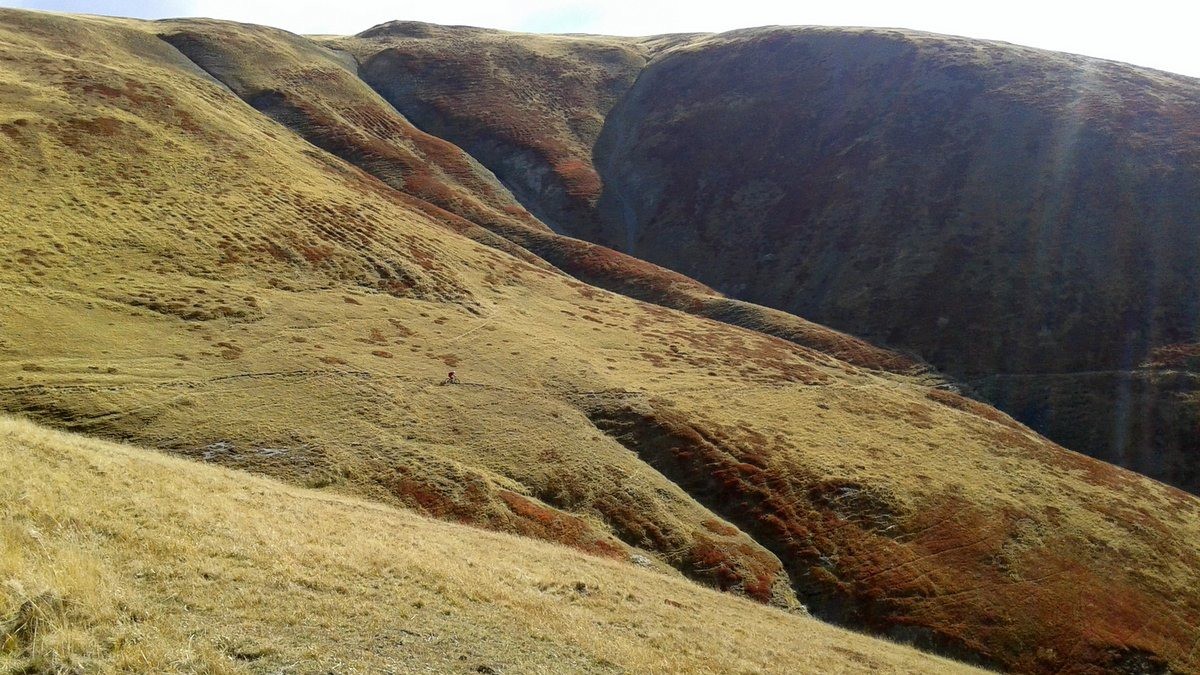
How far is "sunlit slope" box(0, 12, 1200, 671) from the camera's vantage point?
33.6m

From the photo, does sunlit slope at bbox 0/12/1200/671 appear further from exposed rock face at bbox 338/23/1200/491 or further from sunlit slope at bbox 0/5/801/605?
exposed rock face at bbox 338/23/1200/491

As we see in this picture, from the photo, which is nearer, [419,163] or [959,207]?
[959,207]

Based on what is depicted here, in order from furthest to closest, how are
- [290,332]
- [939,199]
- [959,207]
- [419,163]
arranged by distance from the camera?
[419,163] < [939,199] < [959,207] < [290,332]

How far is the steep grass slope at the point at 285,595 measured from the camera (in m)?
10.5

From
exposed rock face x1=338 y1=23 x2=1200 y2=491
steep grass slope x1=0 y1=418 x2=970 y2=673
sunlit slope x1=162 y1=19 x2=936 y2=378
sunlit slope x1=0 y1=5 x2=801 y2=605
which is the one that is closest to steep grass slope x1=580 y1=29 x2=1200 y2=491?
exposed rock face x1=338 y1=23 x2=1200 y2=491

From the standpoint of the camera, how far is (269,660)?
1097 cm

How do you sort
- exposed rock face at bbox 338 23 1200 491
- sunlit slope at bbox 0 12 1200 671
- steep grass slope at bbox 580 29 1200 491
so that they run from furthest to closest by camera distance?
exposed rock face at bbox 338 23 1200 491 → steep grass slope at bbox 580 29 1200 491 → sunlit slope at bbox 0 12 1200 671

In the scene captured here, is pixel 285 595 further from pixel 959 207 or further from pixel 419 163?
pixel 959 207

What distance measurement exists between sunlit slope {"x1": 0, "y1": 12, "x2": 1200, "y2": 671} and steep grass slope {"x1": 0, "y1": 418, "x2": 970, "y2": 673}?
31.4 ft

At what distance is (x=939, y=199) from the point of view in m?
93.4

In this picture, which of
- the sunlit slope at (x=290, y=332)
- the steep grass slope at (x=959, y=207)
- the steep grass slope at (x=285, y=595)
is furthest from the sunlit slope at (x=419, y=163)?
the steep grass slope at (x=285, y=595)

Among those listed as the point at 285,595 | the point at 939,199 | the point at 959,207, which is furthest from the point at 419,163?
the point at 285,595

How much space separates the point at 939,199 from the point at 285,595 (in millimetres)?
97006

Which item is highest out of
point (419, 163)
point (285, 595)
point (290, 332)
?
point (419, 163)
